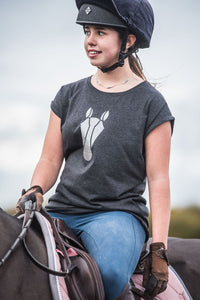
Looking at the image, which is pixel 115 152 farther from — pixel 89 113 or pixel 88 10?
pixel 88 10

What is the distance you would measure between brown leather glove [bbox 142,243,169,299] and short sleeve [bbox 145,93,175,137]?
75 centimetres

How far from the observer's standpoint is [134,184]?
2.88 m

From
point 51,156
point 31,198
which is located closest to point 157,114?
point 51,156

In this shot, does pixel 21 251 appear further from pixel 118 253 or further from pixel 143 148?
pixel 143 148

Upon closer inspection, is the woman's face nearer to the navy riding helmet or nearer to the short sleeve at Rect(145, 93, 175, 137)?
the navy riding helmet

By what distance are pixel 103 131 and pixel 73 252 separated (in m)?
0.80

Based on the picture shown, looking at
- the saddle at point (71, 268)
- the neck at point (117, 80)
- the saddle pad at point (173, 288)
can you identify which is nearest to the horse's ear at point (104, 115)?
the neck at point (117, 80)

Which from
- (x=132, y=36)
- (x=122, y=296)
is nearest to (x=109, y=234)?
(x=122, y=296)

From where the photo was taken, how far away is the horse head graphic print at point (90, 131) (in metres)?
2.86

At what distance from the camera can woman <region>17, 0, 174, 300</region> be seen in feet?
8.98

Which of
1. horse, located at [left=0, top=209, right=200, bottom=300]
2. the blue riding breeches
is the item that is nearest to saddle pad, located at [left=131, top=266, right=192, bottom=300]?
the blue riding breeches

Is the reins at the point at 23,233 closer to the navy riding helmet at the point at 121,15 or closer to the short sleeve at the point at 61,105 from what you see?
the short sleeve at the point at 61,105

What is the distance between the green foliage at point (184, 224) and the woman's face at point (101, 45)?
6.51 m

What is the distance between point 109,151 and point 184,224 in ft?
21.6
